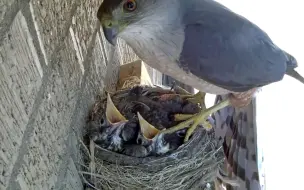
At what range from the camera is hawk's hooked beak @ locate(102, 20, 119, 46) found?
1531mm

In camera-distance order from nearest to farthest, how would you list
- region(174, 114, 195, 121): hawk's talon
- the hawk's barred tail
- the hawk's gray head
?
the hawk's gray head, region(174, 114, 195, 121): hawk's talon, the hawk's barred tail

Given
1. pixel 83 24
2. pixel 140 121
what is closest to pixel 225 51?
pixel 140 121

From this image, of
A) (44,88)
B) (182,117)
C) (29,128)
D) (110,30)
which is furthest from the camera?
(182,117)

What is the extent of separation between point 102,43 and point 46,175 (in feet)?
3.11

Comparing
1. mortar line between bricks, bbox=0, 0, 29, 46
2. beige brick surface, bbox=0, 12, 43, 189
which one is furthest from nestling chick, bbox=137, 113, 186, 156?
mortar line between bricks, bbox=0, 0, 29, 46

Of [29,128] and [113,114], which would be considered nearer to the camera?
[29,128]

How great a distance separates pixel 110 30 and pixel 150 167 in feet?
1.69

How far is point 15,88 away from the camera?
1.06m

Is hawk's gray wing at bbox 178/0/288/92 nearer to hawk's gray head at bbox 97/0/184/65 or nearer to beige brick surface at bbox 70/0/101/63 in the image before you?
hawk's gray head at bbox 97/0/184/65

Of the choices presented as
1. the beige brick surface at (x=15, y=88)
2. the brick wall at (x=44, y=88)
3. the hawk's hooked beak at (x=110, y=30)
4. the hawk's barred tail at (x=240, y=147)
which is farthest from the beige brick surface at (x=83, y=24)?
the hawk's barred tail at (x=240, y=147)

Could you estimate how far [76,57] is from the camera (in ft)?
5.47

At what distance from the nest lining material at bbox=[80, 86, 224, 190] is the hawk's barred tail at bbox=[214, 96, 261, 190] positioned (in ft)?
0.88

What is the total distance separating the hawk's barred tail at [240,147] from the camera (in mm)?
2125

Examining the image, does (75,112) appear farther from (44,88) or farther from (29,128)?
(29,128)
